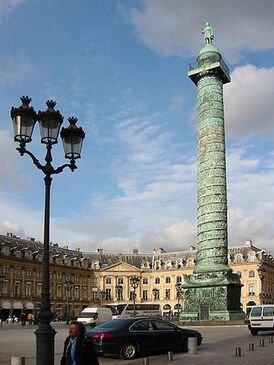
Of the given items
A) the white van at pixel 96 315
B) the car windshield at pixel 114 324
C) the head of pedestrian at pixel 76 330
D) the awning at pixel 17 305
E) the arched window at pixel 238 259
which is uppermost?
the arched window at pixel 238 259

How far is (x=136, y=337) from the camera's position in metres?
15.4

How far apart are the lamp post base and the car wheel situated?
19.7 feet

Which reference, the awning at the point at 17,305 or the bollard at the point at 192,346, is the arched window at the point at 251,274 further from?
the bollard at the point at 192,346

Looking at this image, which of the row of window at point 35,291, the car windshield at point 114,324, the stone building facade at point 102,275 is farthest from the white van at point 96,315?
the row of window at point 35,291

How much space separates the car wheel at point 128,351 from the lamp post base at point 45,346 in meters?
6.01

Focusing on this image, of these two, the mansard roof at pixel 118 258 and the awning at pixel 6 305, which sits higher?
the mansard roof at pixel 118 258

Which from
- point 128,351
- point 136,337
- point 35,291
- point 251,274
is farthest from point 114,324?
point 251,274

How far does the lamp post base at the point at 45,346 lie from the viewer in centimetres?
907

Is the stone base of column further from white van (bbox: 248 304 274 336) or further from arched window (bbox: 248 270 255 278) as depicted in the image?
arched window (bbox: 248 270 255 278)

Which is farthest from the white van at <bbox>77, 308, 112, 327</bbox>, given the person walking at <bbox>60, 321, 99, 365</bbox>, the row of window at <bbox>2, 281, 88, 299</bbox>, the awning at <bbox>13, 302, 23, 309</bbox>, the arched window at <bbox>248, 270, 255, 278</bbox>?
the arched window at <bbox>248, 270, 255, 278</bbox>

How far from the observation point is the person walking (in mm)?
6766

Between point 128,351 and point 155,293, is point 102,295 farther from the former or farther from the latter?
point 128,351

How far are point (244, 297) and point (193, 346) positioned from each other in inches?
3017

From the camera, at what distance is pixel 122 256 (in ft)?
353
